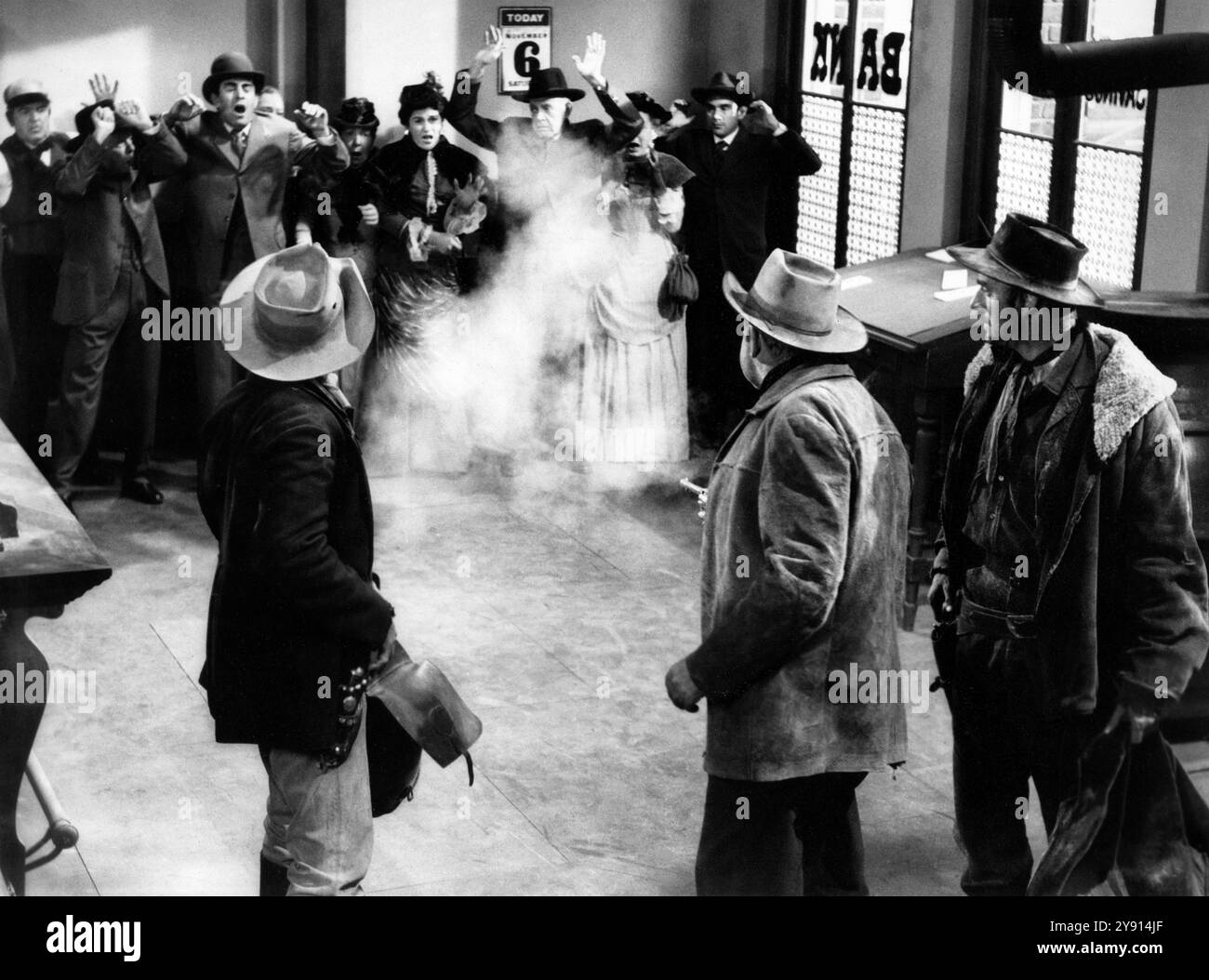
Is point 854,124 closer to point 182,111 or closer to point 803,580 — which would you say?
point 182,111

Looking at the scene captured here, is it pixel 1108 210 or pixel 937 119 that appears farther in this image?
pixel 937 119

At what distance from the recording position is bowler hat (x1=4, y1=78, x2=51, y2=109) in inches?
327

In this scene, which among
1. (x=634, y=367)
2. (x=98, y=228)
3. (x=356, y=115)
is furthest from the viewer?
(x=634, y=367)

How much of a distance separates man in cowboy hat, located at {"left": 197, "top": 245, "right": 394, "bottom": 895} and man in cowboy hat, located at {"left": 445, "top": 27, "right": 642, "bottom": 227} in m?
4.96

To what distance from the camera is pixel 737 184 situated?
945cm

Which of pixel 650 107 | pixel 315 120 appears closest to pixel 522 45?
pixel 650 107

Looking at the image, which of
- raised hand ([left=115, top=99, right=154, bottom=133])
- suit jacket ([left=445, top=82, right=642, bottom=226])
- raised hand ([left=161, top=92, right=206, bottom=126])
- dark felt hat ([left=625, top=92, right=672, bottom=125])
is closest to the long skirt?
suit jacket ([left=445, top=82, right=642, bottom=226])

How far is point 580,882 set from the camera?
527 cm

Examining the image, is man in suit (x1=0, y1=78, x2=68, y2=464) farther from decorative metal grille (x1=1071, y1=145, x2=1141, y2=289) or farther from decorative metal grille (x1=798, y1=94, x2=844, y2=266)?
decorative metal grille (x1=1071, y1=145, x2=1141, y2=289)

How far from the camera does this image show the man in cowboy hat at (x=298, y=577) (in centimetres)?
418

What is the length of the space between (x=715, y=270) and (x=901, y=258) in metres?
1.83

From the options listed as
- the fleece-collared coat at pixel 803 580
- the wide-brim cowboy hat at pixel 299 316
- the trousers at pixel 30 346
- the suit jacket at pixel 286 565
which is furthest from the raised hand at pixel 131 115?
the fleece-collared coat at pixel 803 580

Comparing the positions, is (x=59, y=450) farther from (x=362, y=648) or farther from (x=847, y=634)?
(x=847, y=634)

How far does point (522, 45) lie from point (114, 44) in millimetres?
2221
